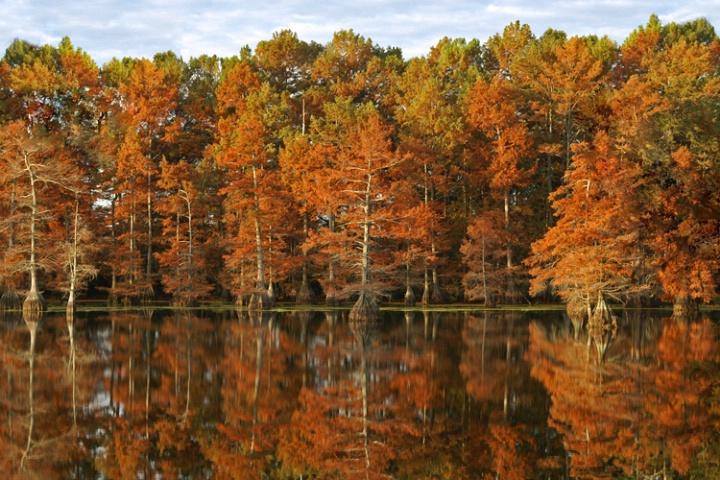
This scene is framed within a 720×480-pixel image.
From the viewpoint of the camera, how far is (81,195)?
45.4 meters

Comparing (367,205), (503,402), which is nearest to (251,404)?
(503,402)

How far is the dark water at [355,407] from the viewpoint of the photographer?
400 inches

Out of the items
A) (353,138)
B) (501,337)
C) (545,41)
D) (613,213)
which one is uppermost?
(545,41)

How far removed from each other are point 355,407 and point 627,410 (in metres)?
4.77

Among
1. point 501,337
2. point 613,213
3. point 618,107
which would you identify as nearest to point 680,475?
point 501,337

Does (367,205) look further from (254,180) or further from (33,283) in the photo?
(33,283)

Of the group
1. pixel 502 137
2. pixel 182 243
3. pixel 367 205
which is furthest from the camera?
pixel 182 243

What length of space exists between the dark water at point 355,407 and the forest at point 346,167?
11781mm

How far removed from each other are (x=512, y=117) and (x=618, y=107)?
654 cm

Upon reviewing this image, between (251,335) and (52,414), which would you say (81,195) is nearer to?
(251,335)

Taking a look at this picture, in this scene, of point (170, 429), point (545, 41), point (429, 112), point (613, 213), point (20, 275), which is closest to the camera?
point (170, 429)

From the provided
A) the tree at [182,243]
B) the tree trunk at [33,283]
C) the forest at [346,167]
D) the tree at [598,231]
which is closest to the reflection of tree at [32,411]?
the tree trunk at [33,283]

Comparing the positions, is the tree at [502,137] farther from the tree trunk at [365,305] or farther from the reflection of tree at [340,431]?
the reflection of tree at [340,431]

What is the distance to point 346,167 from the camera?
3575 cm
